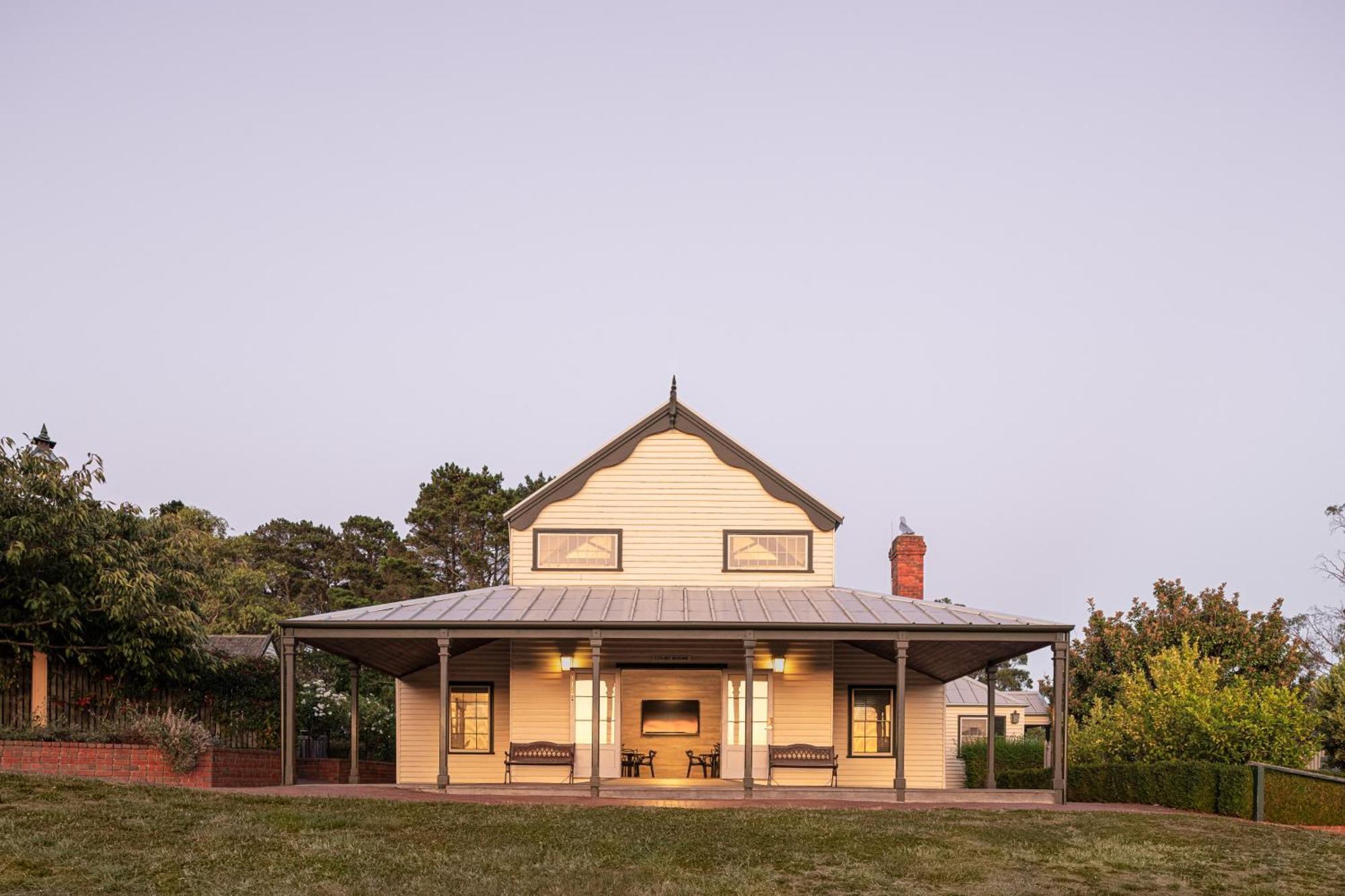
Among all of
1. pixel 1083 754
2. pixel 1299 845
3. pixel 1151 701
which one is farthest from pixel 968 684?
pixel 1299 845

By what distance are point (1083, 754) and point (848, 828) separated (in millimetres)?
10843

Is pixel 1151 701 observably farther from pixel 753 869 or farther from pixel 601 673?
pixel 753 869

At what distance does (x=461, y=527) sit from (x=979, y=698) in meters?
24.0

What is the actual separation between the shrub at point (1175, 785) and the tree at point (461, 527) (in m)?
32.9

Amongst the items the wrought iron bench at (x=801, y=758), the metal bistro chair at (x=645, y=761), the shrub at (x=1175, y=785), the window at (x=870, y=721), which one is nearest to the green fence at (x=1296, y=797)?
the shrub at (x=1175, y=785)

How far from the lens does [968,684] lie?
3847 cm

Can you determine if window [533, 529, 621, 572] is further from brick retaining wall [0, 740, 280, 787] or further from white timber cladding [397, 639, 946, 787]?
brick retaining wall [0, 740, 280, 787]

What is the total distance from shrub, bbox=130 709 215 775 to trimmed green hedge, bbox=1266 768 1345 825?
51.7 feet

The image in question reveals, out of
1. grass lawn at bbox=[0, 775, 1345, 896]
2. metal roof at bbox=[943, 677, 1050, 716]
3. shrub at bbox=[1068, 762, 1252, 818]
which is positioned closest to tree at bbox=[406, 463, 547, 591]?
metal roof at bbox=[943, 677, 1050, 716]

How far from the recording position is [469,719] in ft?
75.5

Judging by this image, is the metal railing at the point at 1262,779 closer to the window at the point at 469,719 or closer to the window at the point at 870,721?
the window at the point at 870,721

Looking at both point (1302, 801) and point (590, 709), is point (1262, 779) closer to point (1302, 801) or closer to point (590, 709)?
point (1302, 801)

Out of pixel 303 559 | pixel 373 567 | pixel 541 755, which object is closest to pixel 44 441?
pixel 541 755

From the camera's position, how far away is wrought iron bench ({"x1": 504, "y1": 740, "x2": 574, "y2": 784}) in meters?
20.6
